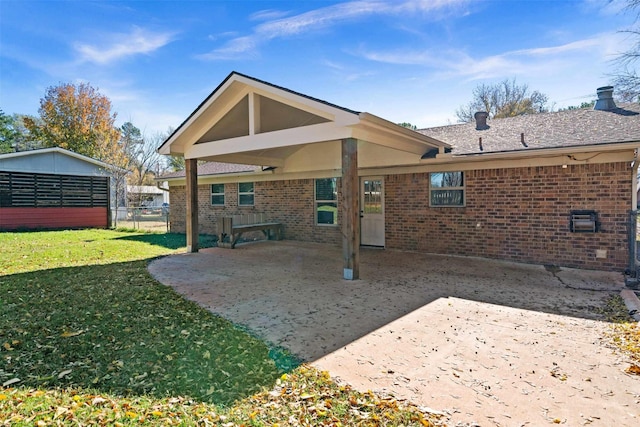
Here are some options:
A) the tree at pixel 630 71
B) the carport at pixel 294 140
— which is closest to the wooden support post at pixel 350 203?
the carport at pixel 294 140

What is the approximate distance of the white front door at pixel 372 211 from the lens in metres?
10.4

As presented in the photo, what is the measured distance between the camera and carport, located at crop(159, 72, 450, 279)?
6.47 meters

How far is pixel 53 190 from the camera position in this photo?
53.9 feet

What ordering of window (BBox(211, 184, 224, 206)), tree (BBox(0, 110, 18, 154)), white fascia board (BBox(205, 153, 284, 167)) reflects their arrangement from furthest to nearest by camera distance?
tree (BBox(0, 110, 18, 154))
window (BBox(211, 184, 224, 206))
white fascia board (BBox(205, 153, 284, 167))

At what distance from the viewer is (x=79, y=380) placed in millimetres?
3000

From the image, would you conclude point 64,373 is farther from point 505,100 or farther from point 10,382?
point 505,100

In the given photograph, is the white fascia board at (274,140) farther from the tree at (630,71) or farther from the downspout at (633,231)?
the tree at (630,71)

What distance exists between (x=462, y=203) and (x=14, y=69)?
2763cm

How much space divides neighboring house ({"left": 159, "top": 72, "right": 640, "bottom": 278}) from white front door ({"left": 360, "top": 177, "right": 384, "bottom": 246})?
0.03 meters

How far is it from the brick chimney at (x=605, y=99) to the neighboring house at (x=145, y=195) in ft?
54.8

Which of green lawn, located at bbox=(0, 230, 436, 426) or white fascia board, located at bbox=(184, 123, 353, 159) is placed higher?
white fascia board, located at bbox=(184, 123, 353, 159)

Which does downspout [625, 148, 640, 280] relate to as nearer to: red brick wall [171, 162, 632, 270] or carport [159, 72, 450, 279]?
red brick wall [171, 162, 632, 270]

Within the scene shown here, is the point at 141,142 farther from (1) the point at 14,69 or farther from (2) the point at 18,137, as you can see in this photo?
(2) the point at 18,137

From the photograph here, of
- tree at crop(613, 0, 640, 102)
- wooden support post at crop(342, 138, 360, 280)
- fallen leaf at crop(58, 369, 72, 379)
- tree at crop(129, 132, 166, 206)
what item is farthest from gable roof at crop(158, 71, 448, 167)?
tree at crop(129, 132, 166, 206)
